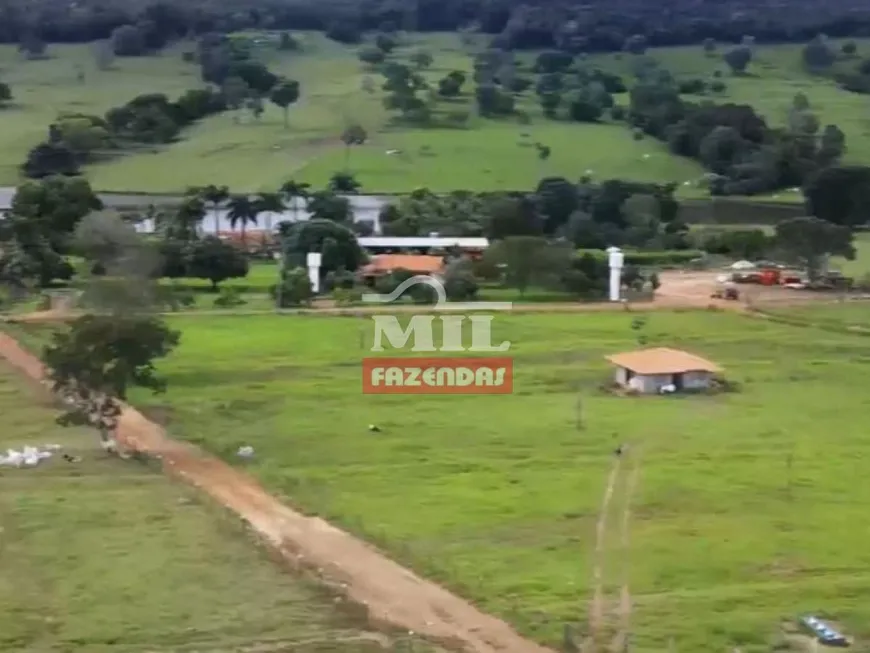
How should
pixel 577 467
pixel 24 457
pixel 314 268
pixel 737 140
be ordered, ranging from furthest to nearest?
pixel 737 140, pixel 314 268, pixel 24 457, pixel 577 467

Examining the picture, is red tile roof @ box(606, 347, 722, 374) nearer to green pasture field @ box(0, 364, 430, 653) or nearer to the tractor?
green pasture field @ box(0, 364, 430, 653)

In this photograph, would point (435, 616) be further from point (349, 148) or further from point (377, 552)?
point (349, 148)

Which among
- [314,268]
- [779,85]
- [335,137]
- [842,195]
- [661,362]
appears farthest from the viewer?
[779,85]

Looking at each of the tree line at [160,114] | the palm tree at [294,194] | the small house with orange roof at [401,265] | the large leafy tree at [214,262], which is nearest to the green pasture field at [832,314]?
the small house with orange roof at [401,265]

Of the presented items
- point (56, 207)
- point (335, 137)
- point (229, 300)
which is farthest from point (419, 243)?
point (335, 137)

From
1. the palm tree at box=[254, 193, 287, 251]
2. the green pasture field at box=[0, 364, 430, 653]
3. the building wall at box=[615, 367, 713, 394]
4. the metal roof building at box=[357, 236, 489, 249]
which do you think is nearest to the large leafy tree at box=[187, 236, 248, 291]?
the metal roof building at box=[357, 236, 489, 249]

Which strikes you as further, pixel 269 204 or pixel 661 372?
pixel 269 204

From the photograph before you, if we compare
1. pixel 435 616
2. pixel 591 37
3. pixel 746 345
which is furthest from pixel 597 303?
pixel 591 37

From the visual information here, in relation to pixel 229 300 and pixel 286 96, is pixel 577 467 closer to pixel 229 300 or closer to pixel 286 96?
pixel 229 300

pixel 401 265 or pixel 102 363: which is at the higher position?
pixel 102 363
